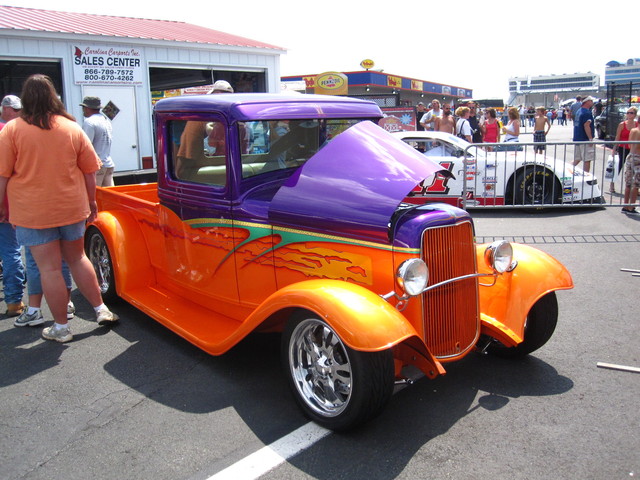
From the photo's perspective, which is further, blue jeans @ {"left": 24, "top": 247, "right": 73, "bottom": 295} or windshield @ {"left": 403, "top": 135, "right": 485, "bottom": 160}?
windshield @ {"left": 403, "top": 135, "right": 485, "bottom": 160}

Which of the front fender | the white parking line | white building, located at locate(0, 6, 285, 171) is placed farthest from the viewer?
white building, located at locate(0, 6, 285, 171)

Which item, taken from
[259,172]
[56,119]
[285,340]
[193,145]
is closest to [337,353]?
[285,340]

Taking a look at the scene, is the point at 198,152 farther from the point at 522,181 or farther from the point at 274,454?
→ the point at 522,181

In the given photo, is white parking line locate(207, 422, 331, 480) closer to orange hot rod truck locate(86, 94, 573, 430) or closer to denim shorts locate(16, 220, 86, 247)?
orange hot rod truck locate(86, 94, 573, 430)

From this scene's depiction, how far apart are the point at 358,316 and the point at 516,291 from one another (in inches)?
57.8

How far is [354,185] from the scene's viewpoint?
3551mm

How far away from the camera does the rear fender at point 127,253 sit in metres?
5.05

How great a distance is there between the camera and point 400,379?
337 cm

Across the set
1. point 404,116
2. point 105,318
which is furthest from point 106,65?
point 105,318

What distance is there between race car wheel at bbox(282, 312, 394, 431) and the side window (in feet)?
4.52

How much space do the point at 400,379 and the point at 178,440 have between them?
1288mm

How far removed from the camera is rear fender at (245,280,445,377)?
2.94m

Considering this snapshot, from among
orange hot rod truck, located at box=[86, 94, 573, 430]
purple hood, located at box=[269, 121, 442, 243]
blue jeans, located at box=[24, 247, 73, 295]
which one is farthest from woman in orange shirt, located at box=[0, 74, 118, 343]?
purple hood, located at box=[269, 121, 442, 243]

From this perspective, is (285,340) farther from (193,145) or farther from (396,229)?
(193,145)
